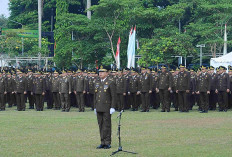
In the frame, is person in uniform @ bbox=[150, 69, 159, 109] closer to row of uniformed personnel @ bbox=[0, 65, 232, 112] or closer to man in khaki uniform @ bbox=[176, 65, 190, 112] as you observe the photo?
row of uniformed personnel @ bbox=[0, 65, 232, 112]

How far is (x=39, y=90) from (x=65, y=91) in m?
1.75

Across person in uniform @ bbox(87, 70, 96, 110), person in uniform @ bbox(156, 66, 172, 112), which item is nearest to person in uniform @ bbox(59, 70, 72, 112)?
person in uniform @ bbox(87, 70, 96, 110)

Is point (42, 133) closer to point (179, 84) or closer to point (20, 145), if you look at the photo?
point (20, 145)

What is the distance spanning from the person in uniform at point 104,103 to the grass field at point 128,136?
298mm

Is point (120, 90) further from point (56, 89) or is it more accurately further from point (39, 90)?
point (39, 90)

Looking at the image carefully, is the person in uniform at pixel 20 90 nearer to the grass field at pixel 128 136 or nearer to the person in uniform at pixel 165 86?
the grass field at pixel 128 136

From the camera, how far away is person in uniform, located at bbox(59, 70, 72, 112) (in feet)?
77.6

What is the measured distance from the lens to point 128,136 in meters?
14.1

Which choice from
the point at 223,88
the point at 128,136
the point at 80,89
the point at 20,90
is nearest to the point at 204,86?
the point at 223,88

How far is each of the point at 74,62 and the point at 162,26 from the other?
7.39 m

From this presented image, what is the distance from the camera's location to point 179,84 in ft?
73.4

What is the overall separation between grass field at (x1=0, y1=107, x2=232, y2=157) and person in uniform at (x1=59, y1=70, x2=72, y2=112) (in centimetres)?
391

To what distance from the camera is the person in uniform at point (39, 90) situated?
2480 cm

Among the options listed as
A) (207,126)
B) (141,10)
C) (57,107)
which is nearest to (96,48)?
(141,10)
